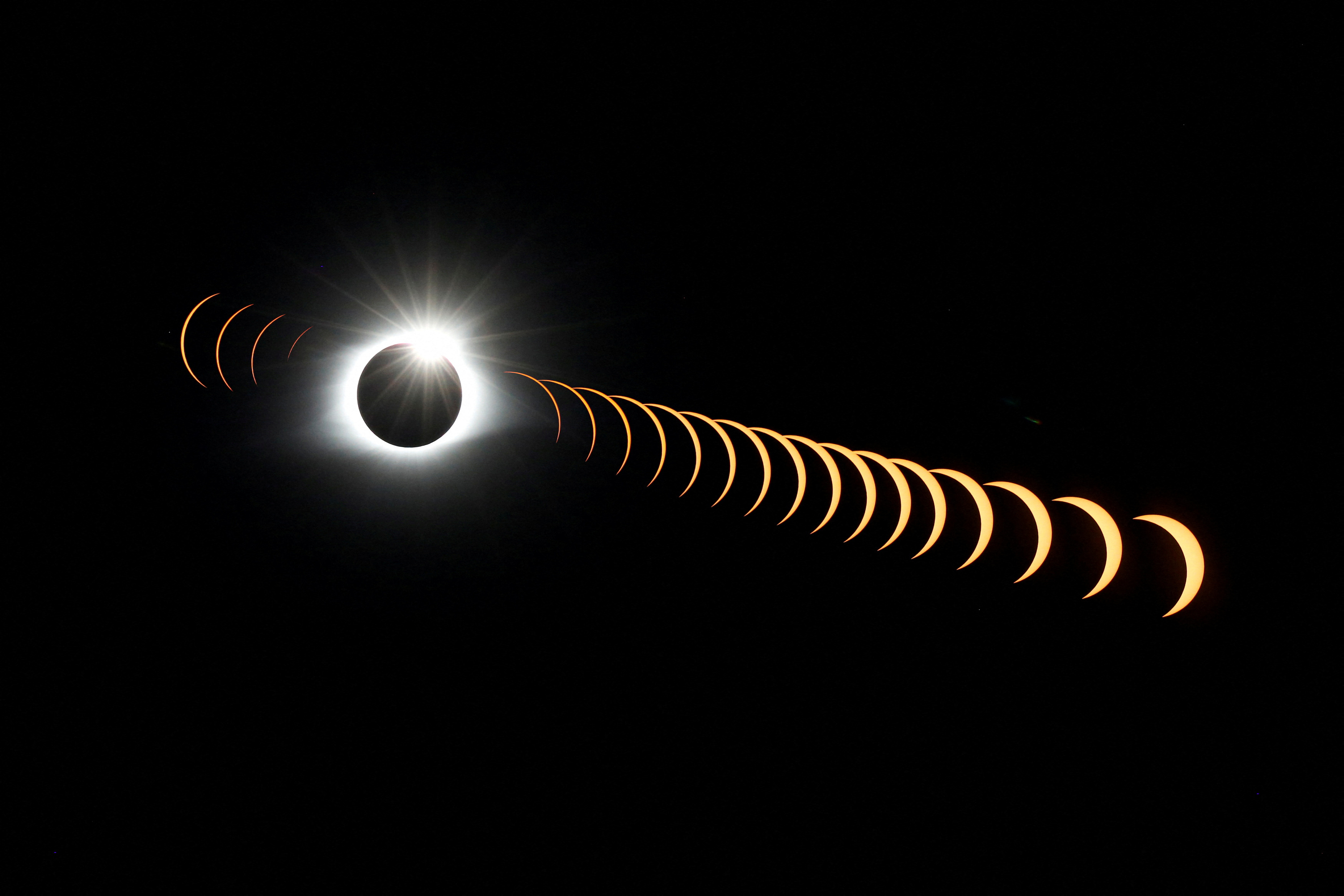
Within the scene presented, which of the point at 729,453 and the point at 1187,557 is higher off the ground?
the point at 729,453

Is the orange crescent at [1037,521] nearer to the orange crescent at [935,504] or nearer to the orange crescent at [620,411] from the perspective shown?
the orange crescent at [935,504]

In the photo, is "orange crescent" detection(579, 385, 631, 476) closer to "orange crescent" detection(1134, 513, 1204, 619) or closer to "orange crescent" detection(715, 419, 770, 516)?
"orange crescent" detection(715, 419, 770, 516)

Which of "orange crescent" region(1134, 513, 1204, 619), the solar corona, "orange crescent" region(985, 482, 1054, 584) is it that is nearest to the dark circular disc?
the solar corona

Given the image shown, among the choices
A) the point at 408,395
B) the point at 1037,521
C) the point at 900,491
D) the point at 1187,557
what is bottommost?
the point at 1187,557

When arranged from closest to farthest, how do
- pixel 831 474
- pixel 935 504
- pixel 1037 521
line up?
pixel 1037 521
pixel 935 504
pixel 831 474

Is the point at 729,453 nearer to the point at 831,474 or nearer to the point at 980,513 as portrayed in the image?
the point at 831,474

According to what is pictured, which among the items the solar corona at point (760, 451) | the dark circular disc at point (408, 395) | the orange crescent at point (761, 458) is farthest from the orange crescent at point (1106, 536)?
the dark circular disc at point (408, 395)

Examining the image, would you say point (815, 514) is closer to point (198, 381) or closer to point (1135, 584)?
point (1135, 584)

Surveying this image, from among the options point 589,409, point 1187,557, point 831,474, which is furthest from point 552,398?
point 1187,557
